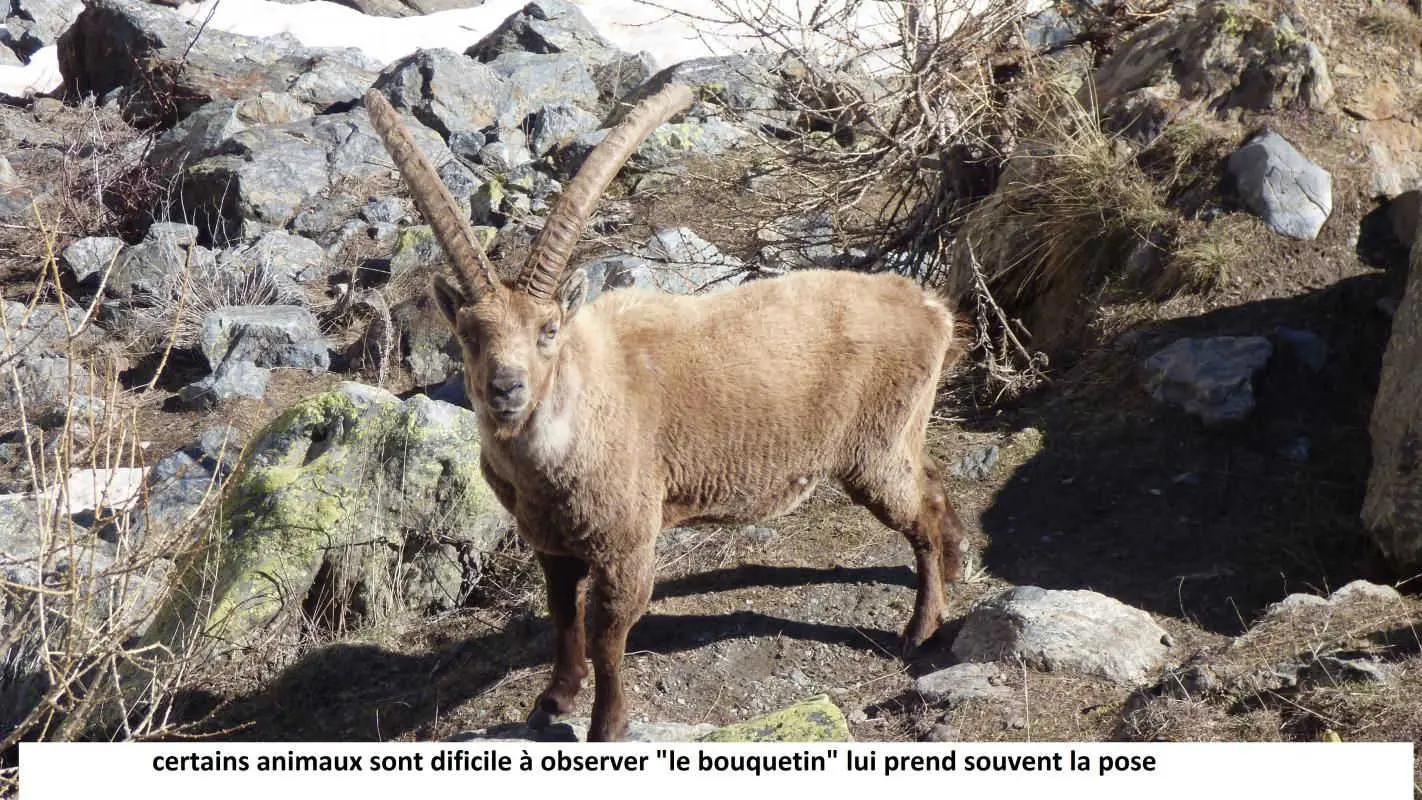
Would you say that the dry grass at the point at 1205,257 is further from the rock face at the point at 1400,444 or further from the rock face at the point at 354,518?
the rock face at the point at 354,518

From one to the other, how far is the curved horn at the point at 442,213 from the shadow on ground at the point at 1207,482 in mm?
A: 3319

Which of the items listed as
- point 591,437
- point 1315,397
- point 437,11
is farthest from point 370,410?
point 437,11

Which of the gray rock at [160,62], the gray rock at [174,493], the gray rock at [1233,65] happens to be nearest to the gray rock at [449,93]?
the gray rock at [160,62]

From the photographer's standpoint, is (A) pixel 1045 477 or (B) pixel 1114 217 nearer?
(A) pixel 1045 477

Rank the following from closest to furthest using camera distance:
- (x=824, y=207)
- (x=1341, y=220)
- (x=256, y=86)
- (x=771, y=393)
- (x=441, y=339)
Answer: (x=771, y=393) < (x=1341, y=220) < (x=824, y=207) < (x=441, y=339) < (x=256, y=86)

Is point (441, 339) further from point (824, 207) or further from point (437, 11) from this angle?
point (437, 11)

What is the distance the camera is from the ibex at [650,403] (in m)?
5.00

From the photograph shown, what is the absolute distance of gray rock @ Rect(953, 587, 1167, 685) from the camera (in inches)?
220

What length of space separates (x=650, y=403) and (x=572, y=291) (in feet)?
2.30

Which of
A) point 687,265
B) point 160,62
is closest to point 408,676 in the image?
point 687,265

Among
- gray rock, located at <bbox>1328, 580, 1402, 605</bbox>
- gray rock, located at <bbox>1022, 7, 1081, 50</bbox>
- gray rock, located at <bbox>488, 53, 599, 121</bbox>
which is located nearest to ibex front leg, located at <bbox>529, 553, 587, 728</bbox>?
gray rock, located at <bbox>1328, 580, 1402, 605</bbox>

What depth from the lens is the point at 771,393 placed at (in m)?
5.79

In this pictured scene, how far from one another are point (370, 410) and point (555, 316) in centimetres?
266

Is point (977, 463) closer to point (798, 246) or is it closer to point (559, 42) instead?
point (798, 246)
